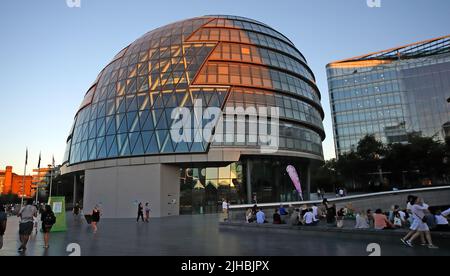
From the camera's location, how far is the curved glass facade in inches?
1497

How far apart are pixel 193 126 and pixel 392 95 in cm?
7902

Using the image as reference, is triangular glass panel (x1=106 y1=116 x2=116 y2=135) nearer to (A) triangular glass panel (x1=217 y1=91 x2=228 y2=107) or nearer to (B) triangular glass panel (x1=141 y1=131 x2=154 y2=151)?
(B) triangular glass panel (x1=141 y1=131 x2=154 y2=151)

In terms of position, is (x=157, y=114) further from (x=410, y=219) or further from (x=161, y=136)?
(x=410, y=219)

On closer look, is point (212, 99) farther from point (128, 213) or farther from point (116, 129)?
point (128, 213)

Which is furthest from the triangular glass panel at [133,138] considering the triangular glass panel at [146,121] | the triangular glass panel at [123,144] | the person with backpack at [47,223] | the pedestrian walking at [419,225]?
the pedestrian walking at [419,225]

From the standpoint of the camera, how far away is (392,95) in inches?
3686

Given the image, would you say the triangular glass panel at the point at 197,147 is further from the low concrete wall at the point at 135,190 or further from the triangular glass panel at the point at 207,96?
the triangular glass panel at the point at 207,96

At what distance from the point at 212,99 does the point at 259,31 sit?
1619 centimetres

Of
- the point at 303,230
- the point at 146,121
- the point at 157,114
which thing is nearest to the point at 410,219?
the point at 303,230

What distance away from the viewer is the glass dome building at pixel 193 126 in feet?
121

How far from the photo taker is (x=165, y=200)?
121 ft

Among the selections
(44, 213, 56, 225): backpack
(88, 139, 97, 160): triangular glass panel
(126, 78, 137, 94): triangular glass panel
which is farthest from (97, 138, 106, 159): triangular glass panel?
(44, 213, 56, 225): backpack

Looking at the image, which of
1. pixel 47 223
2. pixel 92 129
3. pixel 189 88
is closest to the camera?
pixel 47 223
